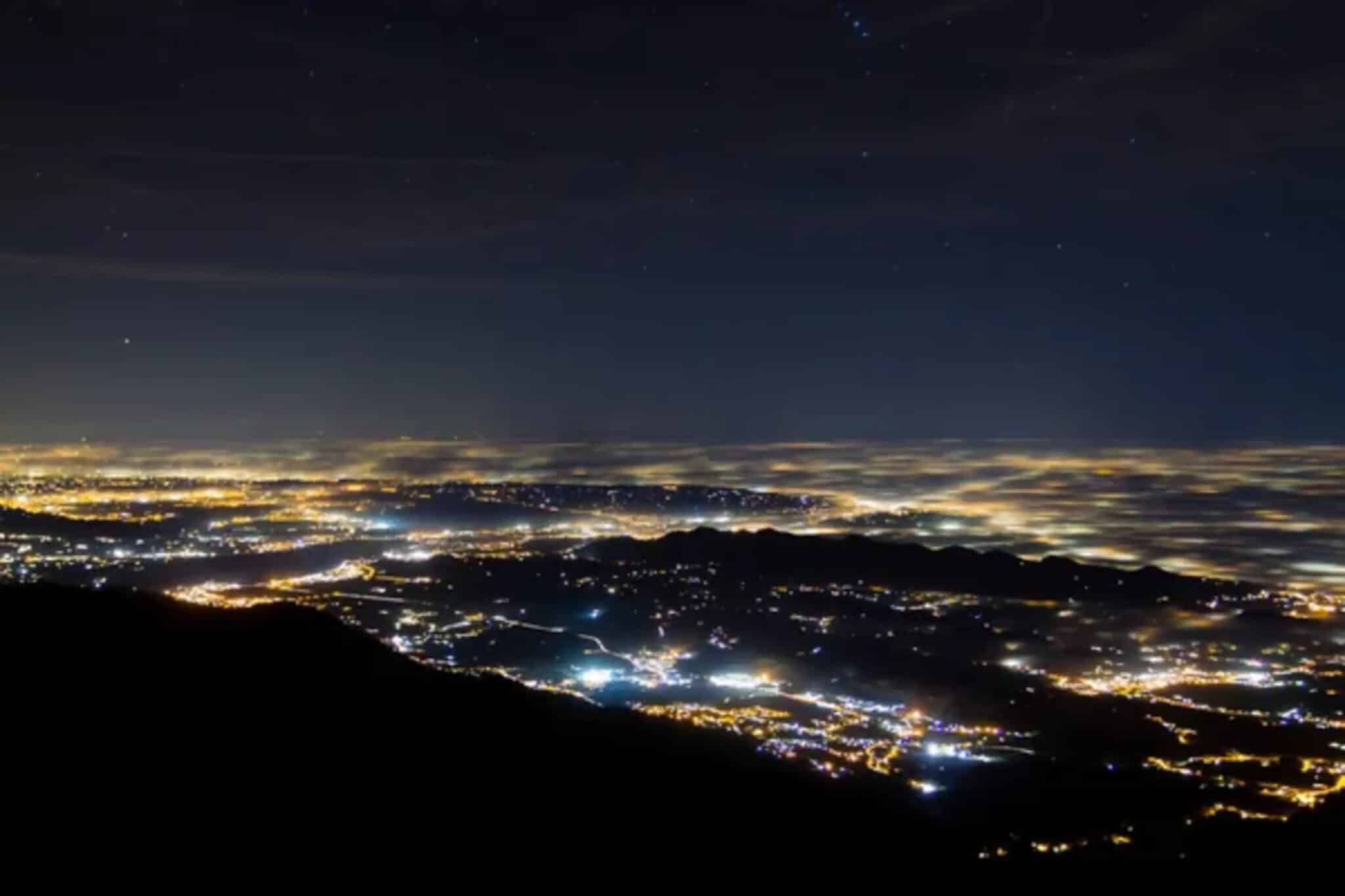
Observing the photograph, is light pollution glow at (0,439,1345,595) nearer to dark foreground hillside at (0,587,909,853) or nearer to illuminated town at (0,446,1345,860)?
illuminated town at (0,446,1345,860)

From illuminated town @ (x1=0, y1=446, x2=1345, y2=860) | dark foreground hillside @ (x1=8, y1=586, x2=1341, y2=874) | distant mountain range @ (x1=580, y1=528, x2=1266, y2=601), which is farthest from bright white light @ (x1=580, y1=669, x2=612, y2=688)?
distant mountain range @ (x1=580, y1=528, x2=1266, y2=601)

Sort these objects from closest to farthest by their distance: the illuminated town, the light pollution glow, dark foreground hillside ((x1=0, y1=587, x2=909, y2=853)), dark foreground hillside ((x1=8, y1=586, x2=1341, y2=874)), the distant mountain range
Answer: dark foreground hillside ((x1=8, y1=586, x2=1341, y2=874)), dark foreground hillside ((x1=0, y1=587, x2=909, y2=853)), the illuminated town, the distant mountain range, the light pollution glow

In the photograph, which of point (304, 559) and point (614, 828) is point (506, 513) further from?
point (614, 828)

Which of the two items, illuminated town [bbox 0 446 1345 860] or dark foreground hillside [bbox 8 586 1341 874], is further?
Answer: illuminated town [bbox 0 446 1345 860]

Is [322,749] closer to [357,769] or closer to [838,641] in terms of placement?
[357,769]

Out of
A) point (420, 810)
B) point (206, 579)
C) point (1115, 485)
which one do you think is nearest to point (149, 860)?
point (420, 810)

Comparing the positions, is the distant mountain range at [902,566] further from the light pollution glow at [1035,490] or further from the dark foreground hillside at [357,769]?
the dark foreground hillside at [357,769]
